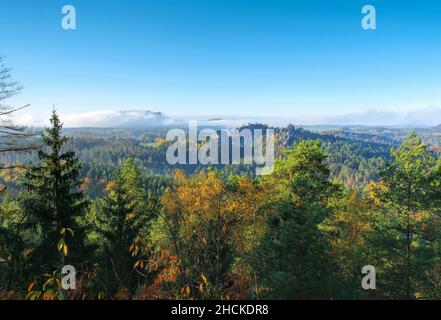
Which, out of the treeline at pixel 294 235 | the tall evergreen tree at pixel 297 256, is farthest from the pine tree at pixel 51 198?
the tall evergreen tree at pixel 297 256

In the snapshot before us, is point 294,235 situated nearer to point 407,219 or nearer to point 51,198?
point 407,219

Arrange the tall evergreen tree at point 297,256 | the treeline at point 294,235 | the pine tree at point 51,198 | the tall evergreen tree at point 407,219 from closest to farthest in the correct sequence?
the tall evergreen tree at point 297,256, the treeline at point 294,235, the pine tree at point 51,198, the tall evergreen tree at point 407,219

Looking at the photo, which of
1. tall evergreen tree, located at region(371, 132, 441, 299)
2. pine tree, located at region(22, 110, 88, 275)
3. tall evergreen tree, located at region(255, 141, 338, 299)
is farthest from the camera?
tall evergreen tree, located at region(371, 132, 441, 299)

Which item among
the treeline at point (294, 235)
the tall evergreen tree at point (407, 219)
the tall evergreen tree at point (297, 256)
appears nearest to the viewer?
the tall evergreen tree at point (297, 256)

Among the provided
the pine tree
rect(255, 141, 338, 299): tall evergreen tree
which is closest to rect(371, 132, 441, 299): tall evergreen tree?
rect(255, 141, 338, 299): tall evergreen tree

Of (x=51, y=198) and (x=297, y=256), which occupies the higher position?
(x=51, y=198)

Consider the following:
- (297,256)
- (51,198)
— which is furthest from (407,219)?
(51,198)

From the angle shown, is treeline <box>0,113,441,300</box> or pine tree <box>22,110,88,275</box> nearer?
treeline <box>0,113,441,300</box>

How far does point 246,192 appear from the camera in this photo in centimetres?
2358

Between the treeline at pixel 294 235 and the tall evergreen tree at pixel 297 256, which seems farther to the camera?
the treeline at pixel 294 235

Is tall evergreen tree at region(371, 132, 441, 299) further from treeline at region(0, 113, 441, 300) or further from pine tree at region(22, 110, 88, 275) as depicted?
pine tree at region(22, 110, 88, 275)

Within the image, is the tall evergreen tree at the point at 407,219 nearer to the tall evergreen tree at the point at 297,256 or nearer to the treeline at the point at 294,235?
the treeline at the point at 294,235

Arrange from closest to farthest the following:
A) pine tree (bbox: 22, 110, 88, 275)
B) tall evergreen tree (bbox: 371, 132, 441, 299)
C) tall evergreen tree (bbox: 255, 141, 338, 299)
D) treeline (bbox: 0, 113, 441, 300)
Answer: tall evergreen tree (bbox: 255, 141, 338, 299)
treeline (bbox: 0, 113, 441, 300)
pine tree (bbox: 22, 110, 88, 275)
tall evergreen tree (bbox: 371, 132, 441, 299)
